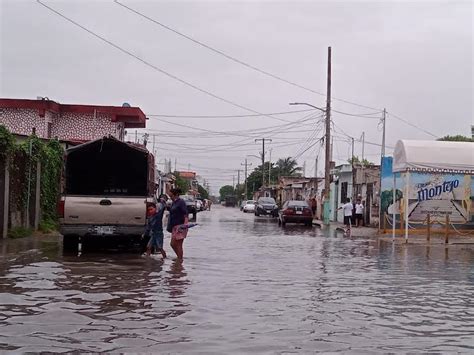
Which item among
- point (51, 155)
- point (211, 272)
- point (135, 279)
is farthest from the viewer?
point (51, 155)

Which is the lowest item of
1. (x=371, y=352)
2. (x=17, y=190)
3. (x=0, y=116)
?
(x=371, y=352)

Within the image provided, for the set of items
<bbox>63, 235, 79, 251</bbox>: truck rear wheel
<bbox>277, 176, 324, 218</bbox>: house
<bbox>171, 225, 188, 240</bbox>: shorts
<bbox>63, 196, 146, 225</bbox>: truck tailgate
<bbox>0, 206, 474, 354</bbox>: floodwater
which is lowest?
<bbox>0, 206, 474, 354</bbox>: floodwater

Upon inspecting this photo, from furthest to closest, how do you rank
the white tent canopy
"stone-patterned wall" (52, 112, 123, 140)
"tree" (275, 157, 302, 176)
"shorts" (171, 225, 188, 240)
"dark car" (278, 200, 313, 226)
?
"tree" (275, 157, 302, 176)
"dark car" (278, 200, 313, 226)
"stone-patterned wall" (52, 112, 123, 140)
the white tent canopy
"shorts" (171, 225, 188, 240)

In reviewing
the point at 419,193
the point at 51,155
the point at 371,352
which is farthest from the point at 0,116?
A: the point at 371,352

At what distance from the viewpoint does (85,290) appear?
11.0 metres

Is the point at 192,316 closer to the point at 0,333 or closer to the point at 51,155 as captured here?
the point at 0,333

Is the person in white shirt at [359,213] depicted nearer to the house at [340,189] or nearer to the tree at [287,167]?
the house at [340,189]

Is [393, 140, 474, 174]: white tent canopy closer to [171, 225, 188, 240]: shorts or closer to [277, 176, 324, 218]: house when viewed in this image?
[171, 225, 188, 240]: shorts

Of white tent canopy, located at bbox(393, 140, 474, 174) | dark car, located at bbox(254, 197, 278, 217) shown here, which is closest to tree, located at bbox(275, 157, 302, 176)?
dark car, located at bbox(254, 197, 278, 217)

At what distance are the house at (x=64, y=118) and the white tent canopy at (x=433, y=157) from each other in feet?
59.1

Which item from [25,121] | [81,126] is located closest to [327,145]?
[81,126]

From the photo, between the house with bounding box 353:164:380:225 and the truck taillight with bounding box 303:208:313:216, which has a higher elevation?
the house with bounding box 353:164:380:225

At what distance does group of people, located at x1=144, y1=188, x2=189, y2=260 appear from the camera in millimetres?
15680

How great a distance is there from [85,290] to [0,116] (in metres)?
28.4
